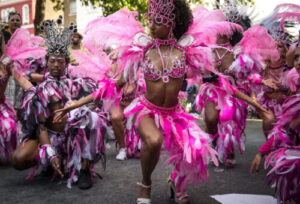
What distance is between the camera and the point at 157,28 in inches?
117

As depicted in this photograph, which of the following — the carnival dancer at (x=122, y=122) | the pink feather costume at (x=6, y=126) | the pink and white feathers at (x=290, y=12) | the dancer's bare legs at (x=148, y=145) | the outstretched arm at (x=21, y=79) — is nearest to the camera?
the pink and white feathers at (x=290, y=12)

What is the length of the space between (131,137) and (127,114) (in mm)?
2211

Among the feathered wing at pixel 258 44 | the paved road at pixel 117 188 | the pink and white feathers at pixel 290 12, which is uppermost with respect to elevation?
the pink and white feathers at pixel 290 12

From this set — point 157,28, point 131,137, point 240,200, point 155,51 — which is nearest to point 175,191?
point 240,200

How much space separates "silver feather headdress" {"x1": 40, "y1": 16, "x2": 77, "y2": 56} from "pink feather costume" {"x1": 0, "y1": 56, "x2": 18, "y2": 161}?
735mm

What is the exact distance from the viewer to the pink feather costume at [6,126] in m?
4.34

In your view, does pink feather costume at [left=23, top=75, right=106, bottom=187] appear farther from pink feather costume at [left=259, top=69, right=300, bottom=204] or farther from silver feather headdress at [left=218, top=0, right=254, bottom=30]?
silver feather headdress at [left=218, top=0, right=254, bottom=30]

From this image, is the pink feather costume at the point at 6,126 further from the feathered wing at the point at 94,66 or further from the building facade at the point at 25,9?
the building facade at the point at 25,9

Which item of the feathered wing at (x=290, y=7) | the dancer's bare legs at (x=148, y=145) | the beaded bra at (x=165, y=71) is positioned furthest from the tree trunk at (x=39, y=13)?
the feathered wing at (x=290, y=7)

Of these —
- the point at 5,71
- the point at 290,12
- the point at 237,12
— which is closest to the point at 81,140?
the point at 5,71

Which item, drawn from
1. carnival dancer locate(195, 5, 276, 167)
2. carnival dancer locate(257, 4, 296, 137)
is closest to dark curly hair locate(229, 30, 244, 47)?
carnival dancer locate(195, 5, 276, 167)

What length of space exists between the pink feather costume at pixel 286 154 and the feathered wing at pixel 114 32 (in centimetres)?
151

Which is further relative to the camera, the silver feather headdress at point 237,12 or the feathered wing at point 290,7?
the silver feather headdress at point 237,12

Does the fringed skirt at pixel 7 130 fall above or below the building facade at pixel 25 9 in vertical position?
below
